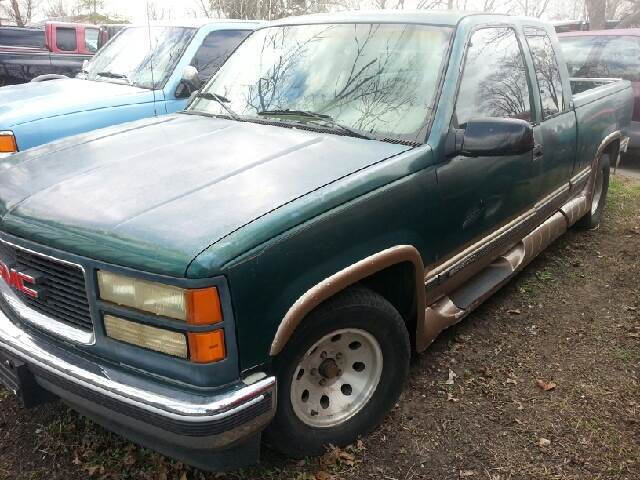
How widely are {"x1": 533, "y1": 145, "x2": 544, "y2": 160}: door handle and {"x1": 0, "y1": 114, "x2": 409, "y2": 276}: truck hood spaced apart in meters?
1.36

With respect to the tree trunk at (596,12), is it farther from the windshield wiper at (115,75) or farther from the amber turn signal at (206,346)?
the amber turn signal at (206,346)

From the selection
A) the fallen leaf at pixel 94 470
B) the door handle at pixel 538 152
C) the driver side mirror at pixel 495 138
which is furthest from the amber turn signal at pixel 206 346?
the door handle at pixel 538 152

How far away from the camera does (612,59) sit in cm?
800

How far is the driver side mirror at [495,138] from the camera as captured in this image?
277 centimetres

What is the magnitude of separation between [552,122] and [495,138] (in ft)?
4.70

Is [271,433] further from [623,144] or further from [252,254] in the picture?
[623,144]

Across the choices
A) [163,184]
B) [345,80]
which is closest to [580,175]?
[345,80]

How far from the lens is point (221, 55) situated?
20.5 feet

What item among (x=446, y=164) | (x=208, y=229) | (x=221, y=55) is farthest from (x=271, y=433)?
(x=221, y=55)

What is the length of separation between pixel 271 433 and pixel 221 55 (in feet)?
15.7

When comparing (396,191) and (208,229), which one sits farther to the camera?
(396,191)

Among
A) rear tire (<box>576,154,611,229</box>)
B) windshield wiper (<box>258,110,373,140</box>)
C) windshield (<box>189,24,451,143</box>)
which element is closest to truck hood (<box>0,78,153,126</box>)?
windshield (<box>189,24,451,143</box>)

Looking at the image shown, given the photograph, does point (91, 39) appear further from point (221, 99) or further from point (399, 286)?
point (399, 286)

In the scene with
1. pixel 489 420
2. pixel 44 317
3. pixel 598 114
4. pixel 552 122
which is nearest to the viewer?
pixel 44 317
